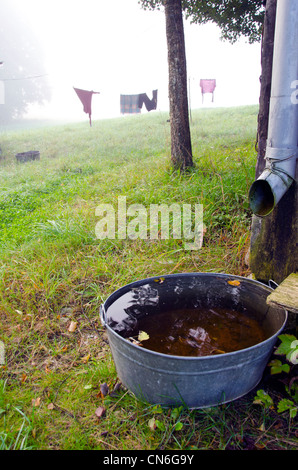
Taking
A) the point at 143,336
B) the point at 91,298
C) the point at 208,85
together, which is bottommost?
the point at 91,298

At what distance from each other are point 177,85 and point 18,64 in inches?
1390

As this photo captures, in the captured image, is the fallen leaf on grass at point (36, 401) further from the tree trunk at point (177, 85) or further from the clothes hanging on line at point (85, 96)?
the clothes hanging on line at point (85, 96)

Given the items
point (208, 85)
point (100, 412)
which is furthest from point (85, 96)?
point (100, 412)

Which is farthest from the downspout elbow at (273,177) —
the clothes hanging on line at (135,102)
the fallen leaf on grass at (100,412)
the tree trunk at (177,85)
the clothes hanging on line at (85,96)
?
the clothes hanging on line at (135,102)

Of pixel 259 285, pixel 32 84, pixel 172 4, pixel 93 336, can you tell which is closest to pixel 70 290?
pixel 93 336

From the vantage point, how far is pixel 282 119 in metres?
1.57

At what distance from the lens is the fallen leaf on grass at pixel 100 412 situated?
1532mm

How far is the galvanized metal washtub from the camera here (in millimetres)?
1270

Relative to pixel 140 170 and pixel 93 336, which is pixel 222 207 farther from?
pixel 140 170

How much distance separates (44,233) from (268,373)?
243 centimetres

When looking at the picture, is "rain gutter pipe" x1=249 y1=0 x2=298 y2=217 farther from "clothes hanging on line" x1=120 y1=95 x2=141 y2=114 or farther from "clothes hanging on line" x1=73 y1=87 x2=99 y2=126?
"clothes hanging on line" x1=120 y1=95 x2=141 y2=114

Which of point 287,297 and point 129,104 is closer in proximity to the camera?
point 287,297

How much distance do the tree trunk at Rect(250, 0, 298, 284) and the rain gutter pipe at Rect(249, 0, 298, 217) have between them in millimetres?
160

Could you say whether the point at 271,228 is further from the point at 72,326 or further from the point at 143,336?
the point at 72,326
